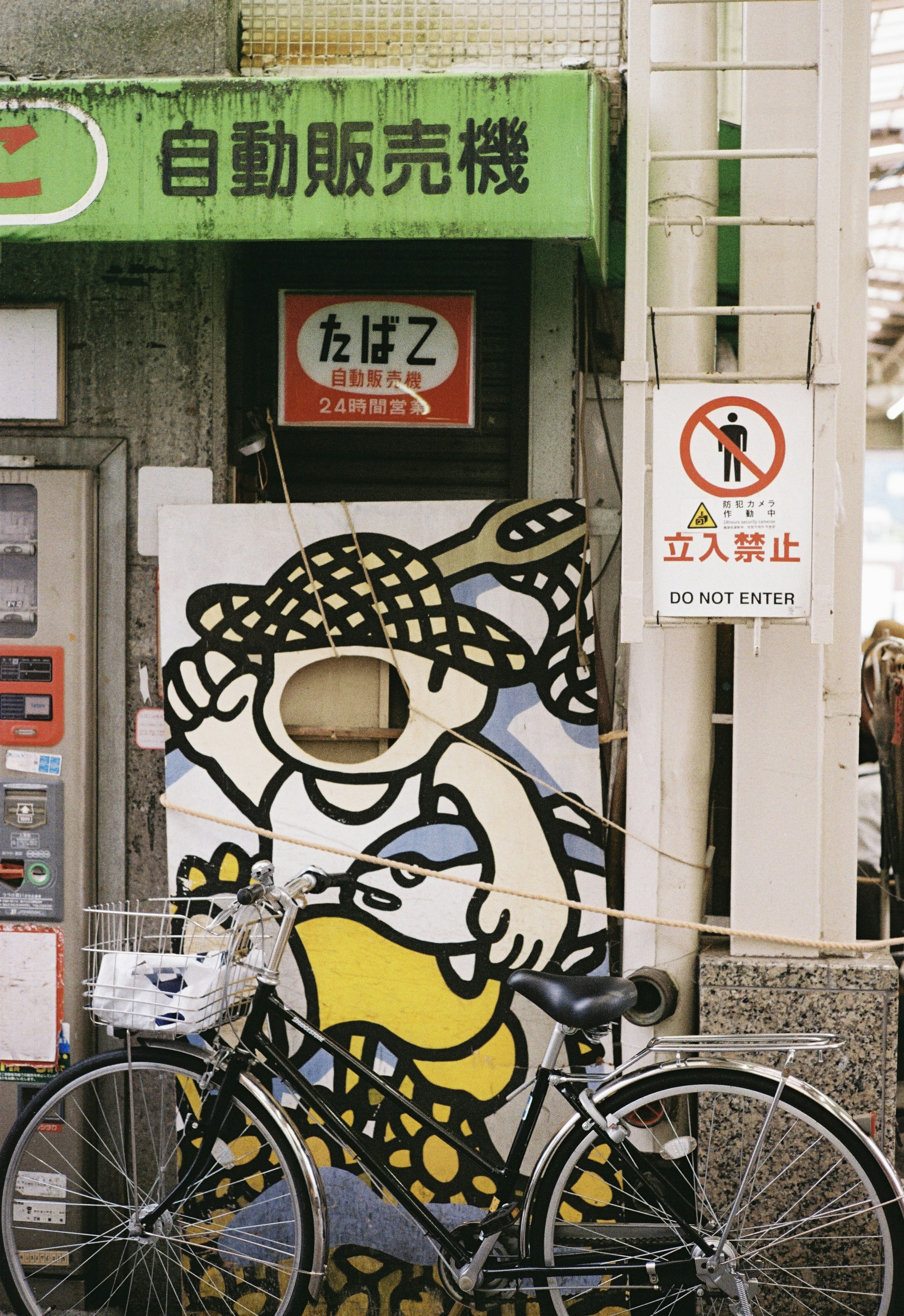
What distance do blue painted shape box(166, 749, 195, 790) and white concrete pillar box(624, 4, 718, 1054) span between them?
4.86 feet

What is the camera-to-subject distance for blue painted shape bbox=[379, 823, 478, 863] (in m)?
3.79

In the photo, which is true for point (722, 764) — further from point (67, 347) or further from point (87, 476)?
point (67, 347)

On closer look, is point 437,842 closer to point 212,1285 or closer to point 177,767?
point 177,767

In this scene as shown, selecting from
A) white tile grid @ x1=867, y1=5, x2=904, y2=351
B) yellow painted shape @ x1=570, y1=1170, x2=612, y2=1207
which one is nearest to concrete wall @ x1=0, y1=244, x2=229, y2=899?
yellow painted shape @ x1=570, y1=1170, x2=612, y2=1207

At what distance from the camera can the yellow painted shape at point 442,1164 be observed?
373 centimetres

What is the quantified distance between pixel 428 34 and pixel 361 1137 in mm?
3500

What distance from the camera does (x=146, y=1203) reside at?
11.3 feet

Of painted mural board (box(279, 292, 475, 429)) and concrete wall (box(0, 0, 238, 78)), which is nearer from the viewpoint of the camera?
concrete wall (box(0, 0, 238, 78))

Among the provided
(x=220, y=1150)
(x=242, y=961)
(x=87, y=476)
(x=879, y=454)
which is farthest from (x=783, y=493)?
(x=879, y=454)

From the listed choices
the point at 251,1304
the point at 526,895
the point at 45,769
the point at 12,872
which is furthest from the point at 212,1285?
the point at 45,769

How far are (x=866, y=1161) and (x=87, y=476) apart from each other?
3214mm

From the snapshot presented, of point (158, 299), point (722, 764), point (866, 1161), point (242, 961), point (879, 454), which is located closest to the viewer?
point (866, 1161)

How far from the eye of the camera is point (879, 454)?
17578 millimetres

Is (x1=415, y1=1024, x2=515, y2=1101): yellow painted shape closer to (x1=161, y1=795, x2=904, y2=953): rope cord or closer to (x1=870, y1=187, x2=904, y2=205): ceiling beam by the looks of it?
(x1=161, y1=795, x2=904, y2=953): rope cord
